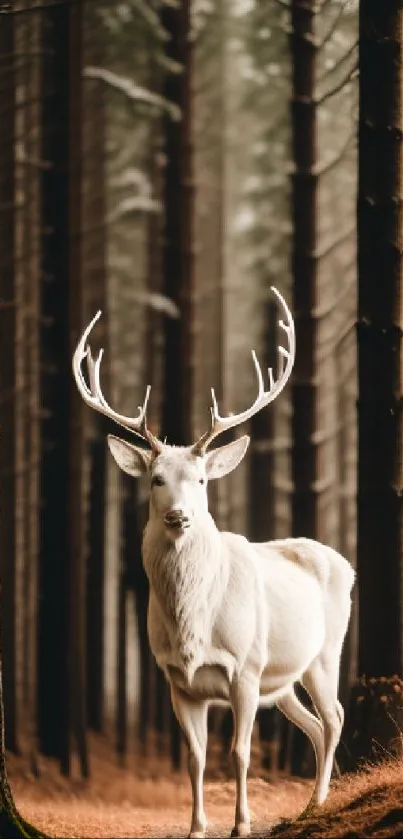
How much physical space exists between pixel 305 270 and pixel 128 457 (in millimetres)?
6343

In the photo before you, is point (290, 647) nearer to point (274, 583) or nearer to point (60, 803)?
point (274, 583)

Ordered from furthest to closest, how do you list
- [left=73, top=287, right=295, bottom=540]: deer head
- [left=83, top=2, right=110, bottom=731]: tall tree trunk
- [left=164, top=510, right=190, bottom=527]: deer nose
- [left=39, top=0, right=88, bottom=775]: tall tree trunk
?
[left=83, top=2, right=110, bottom=731]: tall tree trunk < [left=39, top=0, right=88, bottom=775]: tall tree trunk < [left=73, top=287, right=295, bottom=540]: deer head < [left=164, top=510, right=190, bottom=527]: deer nose

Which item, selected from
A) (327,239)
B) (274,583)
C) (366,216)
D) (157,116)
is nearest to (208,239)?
(327,239)

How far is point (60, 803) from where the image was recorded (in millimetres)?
18484

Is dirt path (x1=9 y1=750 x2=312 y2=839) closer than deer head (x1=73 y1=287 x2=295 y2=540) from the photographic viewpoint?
No

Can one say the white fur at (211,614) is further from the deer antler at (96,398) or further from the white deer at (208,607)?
the deer antler at (96,398)

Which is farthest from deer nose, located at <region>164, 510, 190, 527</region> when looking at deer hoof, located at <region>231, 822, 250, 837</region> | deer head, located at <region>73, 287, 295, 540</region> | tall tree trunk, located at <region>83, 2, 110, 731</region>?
tall tree trunk, located at <region>83, 2, 110, 731</region>

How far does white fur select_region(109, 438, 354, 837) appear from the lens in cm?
1170

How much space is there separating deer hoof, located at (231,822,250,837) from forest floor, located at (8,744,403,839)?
0.34 m

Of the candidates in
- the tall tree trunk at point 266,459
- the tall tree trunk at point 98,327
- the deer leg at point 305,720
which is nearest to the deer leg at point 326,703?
the deer leg at point 305,720

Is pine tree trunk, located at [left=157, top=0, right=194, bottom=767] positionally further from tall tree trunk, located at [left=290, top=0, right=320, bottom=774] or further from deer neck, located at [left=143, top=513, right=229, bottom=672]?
deer neck, located at [left=143, top=513, right=229, bottom=672]

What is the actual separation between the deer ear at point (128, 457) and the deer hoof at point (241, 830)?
97.6 inches

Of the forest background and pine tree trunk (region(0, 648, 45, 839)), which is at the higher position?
the forest background

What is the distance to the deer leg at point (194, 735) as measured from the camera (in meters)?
11.8
